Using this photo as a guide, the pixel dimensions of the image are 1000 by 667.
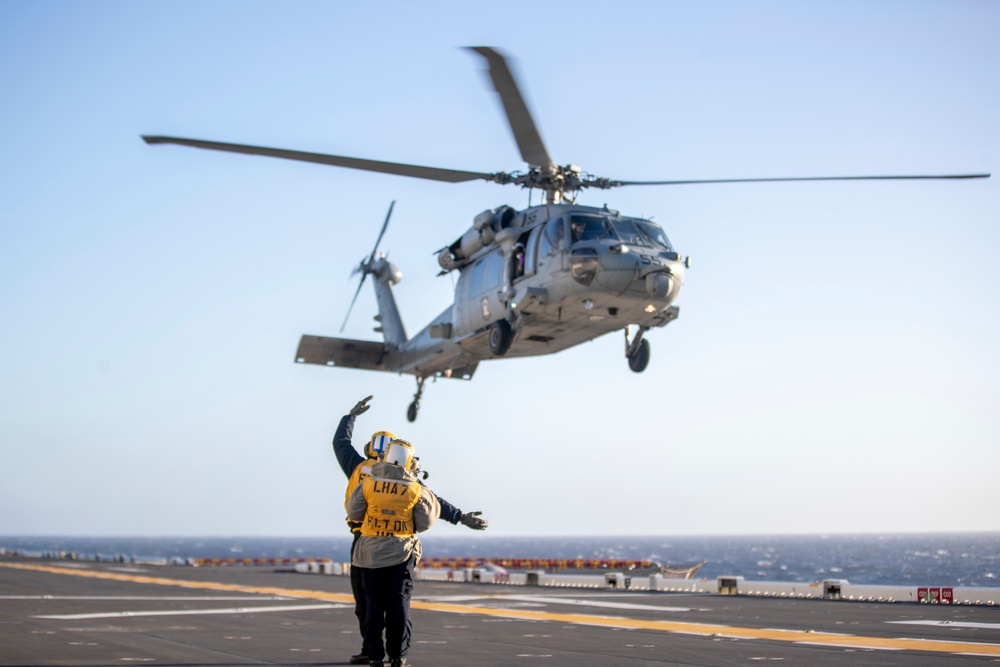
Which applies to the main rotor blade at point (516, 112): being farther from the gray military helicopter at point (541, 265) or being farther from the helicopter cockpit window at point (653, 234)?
the helicopter cockpit window at point (653, 234)

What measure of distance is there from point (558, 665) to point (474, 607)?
30.3 feet

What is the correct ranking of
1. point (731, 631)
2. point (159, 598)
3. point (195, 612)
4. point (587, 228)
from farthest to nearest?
1. point (587, 228)
2. point (159, 598)
3. point (195, 612)
4. point (731, 631)

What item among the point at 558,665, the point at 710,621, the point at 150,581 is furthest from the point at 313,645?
the point at 150,581

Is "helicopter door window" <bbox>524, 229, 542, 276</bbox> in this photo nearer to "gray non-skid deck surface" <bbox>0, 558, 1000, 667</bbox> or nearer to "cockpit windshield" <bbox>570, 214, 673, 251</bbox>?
"cockpit windshield" <bbox>570, 214, 673, 251</bbox>

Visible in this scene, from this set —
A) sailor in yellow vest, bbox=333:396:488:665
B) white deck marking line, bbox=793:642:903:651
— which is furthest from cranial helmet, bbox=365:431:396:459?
white deck marking line, bbox=793:642:903:651

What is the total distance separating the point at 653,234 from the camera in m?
21.4

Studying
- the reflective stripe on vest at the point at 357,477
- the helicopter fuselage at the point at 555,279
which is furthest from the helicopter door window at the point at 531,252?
the reflective stripe on vest at the point at 357,477

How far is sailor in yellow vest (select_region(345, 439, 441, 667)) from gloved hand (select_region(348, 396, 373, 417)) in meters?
1.03

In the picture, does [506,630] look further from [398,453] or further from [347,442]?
[398,453]

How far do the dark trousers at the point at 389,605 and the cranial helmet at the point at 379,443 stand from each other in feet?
3.01

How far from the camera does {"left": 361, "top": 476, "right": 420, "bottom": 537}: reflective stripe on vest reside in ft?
26.5

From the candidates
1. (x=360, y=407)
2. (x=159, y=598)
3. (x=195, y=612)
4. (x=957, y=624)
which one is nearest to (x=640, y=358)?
(x=957, y=624)

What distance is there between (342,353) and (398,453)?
21.3m

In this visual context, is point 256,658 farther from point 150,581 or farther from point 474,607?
point 150,581
